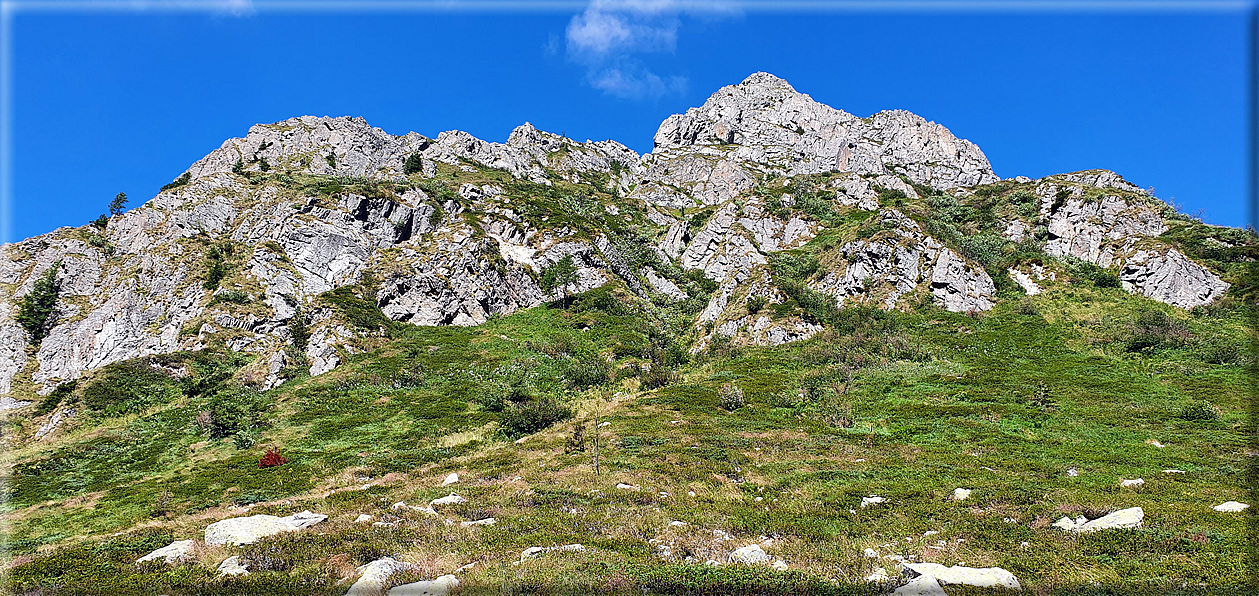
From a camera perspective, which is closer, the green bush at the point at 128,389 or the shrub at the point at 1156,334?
the shrub at the point at 1156,334

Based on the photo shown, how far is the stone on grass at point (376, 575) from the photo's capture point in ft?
36.1

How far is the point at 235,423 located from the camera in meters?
42.2

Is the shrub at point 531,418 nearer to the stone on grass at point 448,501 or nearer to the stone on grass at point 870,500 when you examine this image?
the stone on grass at point 448,501

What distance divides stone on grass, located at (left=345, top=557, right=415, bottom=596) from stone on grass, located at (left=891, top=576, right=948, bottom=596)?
36.2ft

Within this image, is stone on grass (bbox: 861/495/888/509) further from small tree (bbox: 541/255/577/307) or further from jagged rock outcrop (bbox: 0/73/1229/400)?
small tree (bbox: 541/255/577/307)

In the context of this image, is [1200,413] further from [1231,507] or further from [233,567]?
[233,567]

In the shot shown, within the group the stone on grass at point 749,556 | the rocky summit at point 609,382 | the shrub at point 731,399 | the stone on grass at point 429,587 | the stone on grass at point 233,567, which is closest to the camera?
the stone on grass at point 429,587

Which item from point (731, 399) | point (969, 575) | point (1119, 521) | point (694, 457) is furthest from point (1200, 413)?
point (969, 575)

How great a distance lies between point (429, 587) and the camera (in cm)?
1101

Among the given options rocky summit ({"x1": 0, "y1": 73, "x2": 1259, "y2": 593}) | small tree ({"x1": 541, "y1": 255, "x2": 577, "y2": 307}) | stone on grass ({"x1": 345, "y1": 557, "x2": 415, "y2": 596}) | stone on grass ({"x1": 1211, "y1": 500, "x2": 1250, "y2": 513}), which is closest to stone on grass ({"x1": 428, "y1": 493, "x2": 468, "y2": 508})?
rocky summit ({"x1": 0, "y1": 73, "x2": 1259, "y2": 593})

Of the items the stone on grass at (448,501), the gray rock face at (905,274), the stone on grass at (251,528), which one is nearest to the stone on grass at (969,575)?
the stone on grass at (448,501)

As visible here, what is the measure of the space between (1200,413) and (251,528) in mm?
46681

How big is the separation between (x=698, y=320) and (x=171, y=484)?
63493 millimetres

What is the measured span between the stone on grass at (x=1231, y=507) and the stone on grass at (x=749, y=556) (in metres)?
12.9
